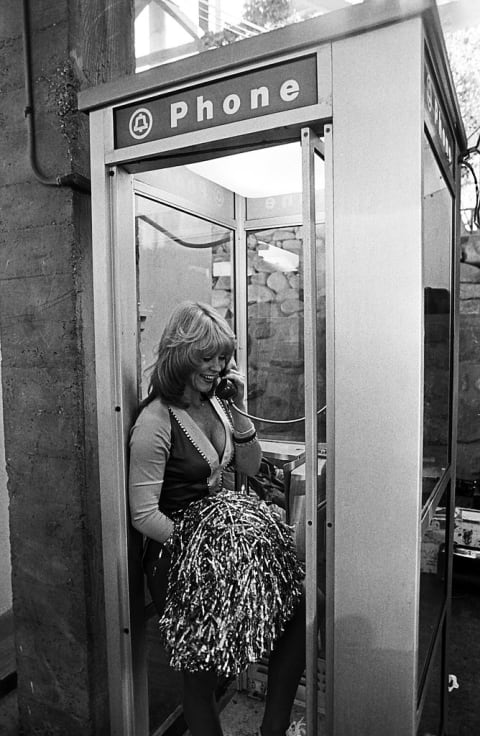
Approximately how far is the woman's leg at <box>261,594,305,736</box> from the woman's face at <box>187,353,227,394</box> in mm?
718

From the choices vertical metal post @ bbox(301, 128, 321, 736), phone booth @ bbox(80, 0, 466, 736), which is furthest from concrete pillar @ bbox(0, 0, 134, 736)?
vertical metal post @ bbox(301, 128, 321, 736)

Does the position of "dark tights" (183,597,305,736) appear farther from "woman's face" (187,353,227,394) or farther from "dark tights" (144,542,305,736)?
"woman's face" (187,353,227,394)

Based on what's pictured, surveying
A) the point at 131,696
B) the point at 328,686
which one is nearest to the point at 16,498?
the point at 131,696

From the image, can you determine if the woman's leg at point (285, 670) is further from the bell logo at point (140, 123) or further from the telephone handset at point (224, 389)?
the bell logo at point (140, 123)

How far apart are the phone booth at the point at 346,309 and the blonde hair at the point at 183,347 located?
9 centimetres

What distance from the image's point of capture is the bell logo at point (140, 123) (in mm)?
1532

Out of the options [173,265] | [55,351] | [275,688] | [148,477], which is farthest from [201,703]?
[173,265]

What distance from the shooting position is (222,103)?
4.61ft

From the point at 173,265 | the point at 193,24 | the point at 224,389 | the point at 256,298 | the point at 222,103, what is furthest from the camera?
the point at 193,24

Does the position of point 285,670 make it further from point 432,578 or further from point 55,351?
point 55,351

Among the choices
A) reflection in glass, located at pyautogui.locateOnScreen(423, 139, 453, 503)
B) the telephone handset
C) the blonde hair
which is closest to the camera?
reflection in glass, located at pyautogui.locateOnScreen(423, 139, 453, 503)

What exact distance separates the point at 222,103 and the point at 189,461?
1036 millimetres

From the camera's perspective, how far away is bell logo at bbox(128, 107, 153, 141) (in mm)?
1532

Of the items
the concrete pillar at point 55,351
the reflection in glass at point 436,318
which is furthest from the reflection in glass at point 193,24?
the reflection in glass at point 436,318
